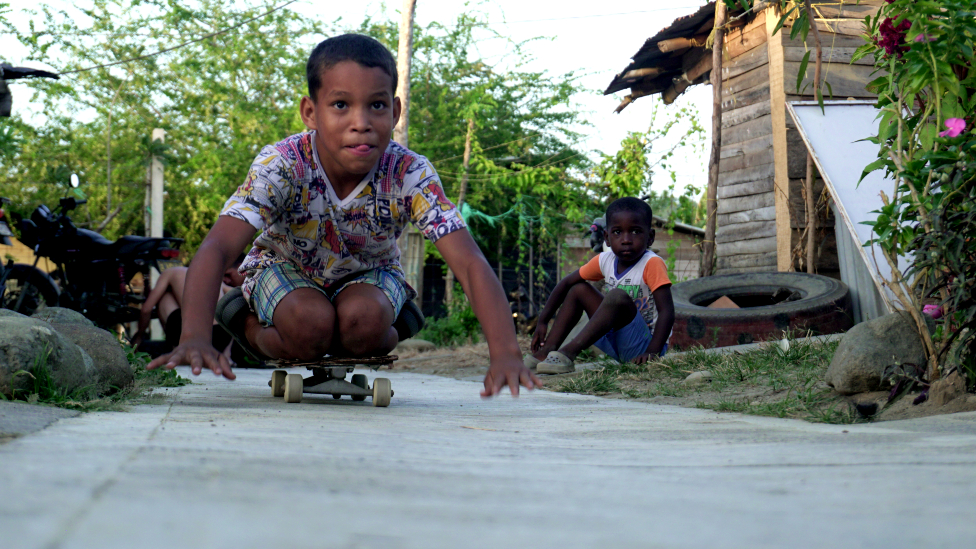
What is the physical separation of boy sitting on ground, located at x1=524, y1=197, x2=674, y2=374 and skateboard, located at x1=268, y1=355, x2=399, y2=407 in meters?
1.71

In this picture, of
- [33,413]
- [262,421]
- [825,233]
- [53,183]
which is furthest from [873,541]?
[53,183]

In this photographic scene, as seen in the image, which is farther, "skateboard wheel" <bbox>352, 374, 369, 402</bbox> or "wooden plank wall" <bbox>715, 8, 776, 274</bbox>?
"wooden plank wall" <bbox>715, 8, 776, 274</bbox>

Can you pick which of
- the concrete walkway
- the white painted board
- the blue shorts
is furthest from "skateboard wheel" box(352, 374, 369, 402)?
the white painted board

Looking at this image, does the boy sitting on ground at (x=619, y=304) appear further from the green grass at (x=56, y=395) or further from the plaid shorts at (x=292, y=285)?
the green grass at (x=56, y=395)

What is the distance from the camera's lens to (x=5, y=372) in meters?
2.25

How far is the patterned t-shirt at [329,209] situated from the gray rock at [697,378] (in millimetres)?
1532

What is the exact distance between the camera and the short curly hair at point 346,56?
2768 mm

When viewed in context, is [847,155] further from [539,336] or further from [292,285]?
[292,285]

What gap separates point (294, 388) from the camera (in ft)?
9.64

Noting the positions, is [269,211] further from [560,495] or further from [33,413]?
[560,495]

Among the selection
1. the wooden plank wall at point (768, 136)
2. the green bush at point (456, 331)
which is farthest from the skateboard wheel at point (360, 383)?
the green bush at point (456, 331)

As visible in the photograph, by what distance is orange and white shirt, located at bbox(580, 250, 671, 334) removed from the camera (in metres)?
4.86

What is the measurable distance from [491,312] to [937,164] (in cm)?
147

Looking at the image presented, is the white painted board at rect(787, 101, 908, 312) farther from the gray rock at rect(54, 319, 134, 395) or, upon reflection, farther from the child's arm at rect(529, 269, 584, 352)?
the gray rock at rect(54, 319, 134, 395)
